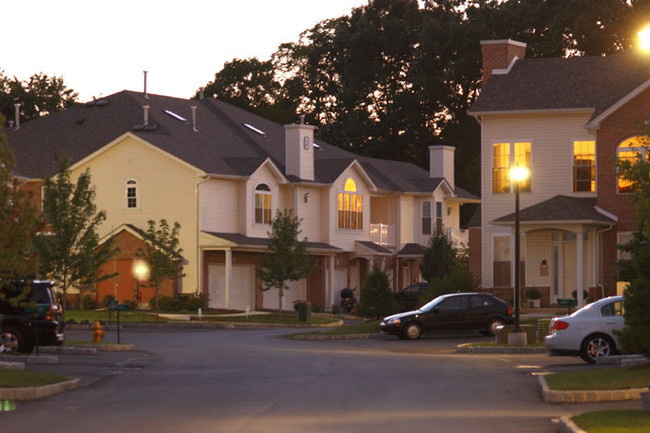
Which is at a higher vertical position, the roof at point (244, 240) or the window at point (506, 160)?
the window at point (506, 160)

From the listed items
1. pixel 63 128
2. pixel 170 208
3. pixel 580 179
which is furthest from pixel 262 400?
pixel 63 128

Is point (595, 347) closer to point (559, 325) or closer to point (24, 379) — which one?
point (559, 325)

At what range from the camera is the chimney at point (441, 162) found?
258 feet

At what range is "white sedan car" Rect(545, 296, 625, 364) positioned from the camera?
90.6 feet

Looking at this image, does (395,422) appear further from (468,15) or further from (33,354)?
(468,15)

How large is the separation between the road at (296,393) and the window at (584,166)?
13.5 metres

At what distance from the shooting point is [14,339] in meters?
31.0

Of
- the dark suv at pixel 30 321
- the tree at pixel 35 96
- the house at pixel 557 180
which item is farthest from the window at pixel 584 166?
the tree at pixel 35 96

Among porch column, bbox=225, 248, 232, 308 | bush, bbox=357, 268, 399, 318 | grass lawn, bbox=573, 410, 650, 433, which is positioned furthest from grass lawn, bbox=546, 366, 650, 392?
porch column, bbox=225, 248, 232, 308

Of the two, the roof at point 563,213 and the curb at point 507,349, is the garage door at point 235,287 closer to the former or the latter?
the roof at point 563,213

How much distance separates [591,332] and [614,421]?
11.2 metres

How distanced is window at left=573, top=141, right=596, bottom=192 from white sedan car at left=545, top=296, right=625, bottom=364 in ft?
64.6

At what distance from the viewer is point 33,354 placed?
103ft

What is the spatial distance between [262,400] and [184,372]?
22.4 ft
